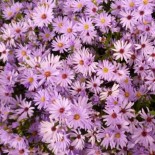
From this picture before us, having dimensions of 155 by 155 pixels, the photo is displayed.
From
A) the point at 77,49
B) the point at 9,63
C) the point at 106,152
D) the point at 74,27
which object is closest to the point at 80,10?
the point at 74,27

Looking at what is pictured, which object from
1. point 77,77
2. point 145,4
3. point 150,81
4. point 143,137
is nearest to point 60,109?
point 77,77

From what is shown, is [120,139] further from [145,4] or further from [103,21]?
[145,4]

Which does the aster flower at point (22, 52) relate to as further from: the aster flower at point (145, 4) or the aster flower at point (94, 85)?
the aster flower at point (145, 4)

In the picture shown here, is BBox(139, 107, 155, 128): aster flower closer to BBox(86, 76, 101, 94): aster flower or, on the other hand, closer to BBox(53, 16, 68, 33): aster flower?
BBox(86, 76, 101, 94): aster flower

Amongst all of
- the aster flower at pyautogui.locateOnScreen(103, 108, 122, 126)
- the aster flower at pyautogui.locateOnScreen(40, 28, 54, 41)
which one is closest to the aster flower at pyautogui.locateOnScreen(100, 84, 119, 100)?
the aster flower at pyautogui.locateOnScreen(103, 108, 122, 126)

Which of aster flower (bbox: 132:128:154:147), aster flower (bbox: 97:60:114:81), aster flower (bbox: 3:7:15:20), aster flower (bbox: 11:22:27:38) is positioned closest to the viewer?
aster flower (bbox: 132:128:154:147)

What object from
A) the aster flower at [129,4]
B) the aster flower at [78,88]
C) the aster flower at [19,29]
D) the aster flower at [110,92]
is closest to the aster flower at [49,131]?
the aster flower at [78,88]

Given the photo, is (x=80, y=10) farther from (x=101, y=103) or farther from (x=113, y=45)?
(x=101, y=103)
